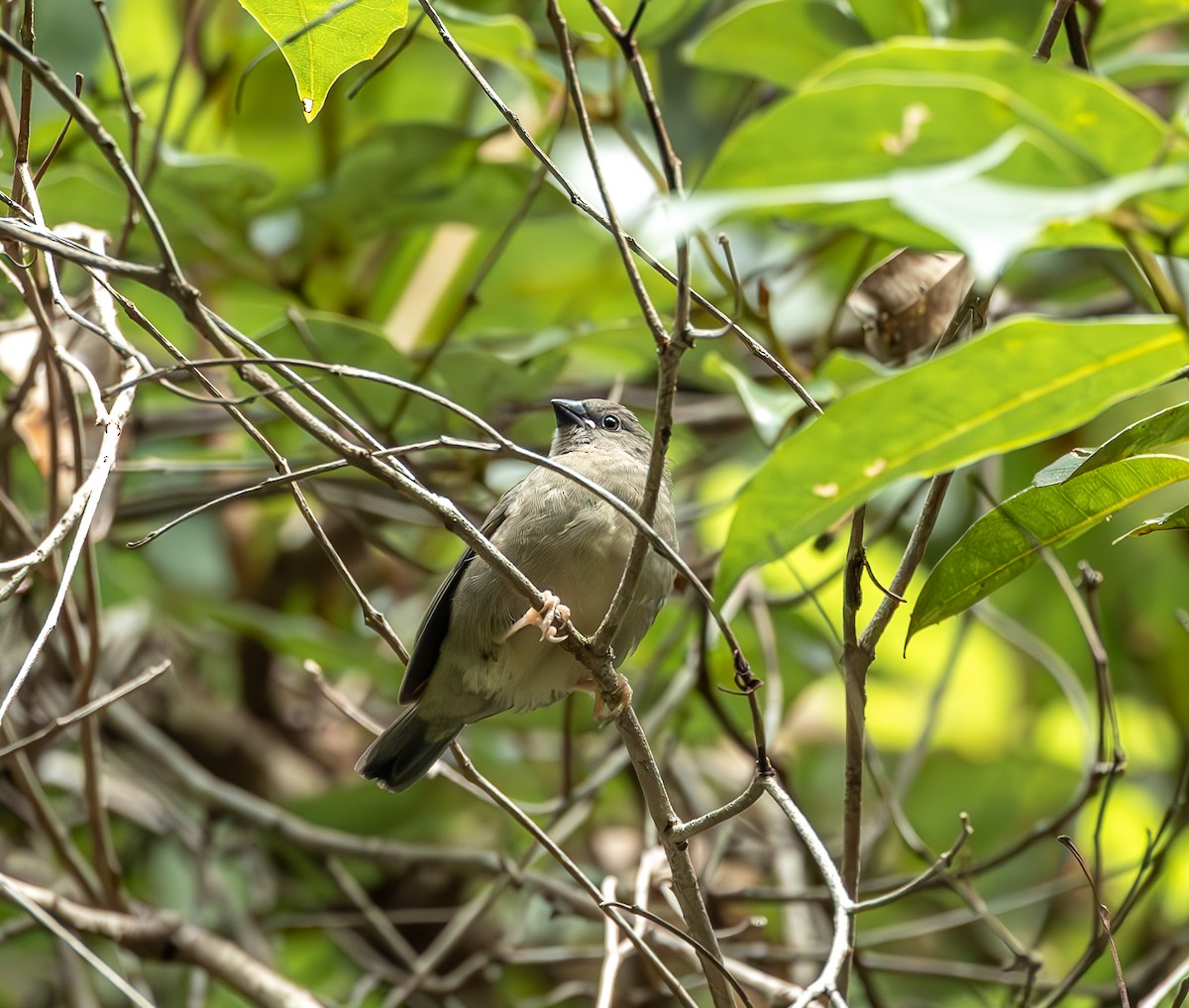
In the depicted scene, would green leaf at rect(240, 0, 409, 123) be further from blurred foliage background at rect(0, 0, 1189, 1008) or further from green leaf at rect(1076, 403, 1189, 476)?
green leaf at rect(1076, 403, 1189, 476)

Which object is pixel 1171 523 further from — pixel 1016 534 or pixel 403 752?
pixel 403 752

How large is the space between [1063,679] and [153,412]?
10.2 feet

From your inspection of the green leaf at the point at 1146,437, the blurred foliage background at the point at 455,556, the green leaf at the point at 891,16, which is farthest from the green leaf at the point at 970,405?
the green leaf at the point at 891,16

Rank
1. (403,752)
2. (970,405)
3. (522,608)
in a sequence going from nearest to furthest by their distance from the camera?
(970,405), (522,608), (403,752)

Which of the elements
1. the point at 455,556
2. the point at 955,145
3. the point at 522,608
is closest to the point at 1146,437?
the point at 955,145

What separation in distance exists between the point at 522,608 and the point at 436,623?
0.29 metres

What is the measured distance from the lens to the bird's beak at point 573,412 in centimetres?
380

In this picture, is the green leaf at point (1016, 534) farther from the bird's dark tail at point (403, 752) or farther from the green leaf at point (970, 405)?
the bird's dark tail at point (403, 752)

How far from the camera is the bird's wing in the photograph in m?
3.35

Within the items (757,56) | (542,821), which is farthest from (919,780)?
(757,56)

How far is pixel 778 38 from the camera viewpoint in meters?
3.40

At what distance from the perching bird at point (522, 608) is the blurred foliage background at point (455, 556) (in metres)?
0.29

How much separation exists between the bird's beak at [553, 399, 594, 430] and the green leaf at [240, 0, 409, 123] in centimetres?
168

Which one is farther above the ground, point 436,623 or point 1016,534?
point 1016,534
